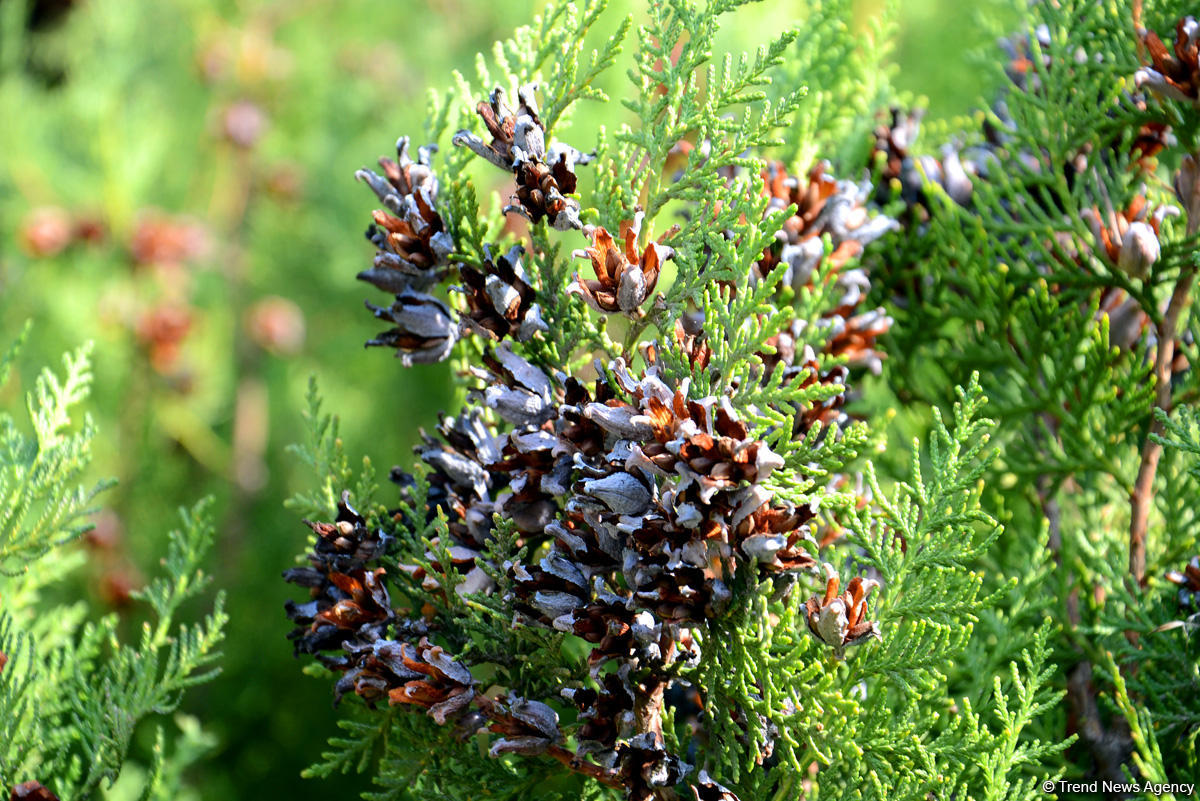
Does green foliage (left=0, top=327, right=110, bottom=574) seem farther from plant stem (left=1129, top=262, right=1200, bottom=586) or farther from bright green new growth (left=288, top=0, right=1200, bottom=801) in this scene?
plant stem (left=1129, top=262, right=1200, bottom=586)

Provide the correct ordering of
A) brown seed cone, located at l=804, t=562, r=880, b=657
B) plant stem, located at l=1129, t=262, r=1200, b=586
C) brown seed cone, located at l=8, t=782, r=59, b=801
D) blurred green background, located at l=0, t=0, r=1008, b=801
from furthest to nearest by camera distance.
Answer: blurred green background, located at l=0, t=0, r=1008, b=801
plant stem, located at l=1129, t=262, r=1200, b=586
brown seed cone, located at l=8, t=782, r=59, b=801
brown seed cone, located at l=804, t=562, r=880, b=657

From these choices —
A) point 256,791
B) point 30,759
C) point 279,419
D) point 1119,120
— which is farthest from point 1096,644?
point 279,419

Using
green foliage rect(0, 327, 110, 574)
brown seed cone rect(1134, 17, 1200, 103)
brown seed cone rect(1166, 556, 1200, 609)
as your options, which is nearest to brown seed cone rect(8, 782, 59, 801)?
green foliage rect(0, 327, 110, 574)

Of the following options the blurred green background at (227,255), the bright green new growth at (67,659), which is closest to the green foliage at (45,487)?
the bright green new growth at (67,659)

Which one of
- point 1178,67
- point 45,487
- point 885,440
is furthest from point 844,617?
point 45,487

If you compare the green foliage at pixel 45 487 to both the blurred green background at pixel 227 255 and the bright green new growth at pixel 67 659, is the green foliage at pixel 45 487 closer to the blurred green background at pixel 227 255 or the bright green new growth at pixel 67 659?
the bright green new growth at pixel 67 659

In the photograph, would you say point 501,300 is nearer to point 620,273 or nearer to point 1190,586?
point 620,273

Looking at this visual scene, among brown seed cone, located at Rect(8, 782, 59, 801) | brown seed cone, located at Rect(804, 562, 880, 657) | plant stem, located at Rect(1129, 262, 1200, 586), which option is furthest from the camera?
plant stem, located at Rect(1129, 262, 1200, 586)

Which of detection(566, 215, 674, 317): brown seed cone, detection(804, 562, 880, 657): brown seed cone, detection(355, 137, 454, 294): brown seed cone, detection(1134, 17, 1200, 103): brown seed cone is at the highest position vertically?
detection(1134, 17, 1200, 103): brown seed cone
